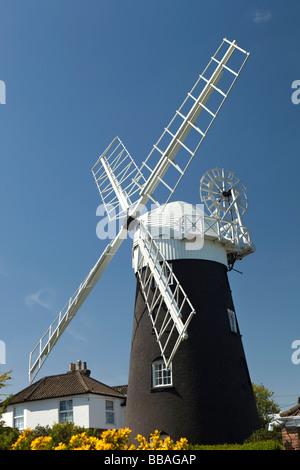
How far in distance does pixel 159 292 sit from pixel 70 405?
1424 centimetres

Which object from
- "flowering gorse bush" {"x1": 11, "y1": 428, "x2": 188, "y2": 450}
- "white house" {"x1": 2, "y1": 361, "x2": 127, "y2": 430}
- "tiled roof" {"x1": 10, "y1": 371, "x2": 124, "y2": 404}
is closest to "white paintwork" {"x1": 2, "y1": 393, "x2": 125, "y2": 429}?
"white house" {"x1": 2, "y1": 361, "x2": 127, "y2": 430}

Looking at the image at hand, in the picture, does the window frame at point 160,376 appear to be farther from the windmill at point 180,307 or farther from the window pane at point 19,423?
the window pane at point 19,423

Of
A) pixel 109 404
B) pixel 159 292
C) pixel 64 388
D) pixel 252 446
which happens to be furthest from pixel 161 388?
pixel 64 388


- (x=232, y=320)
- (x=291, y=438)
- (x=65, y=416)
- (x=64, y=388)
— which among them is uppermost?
(x=232, y=320)

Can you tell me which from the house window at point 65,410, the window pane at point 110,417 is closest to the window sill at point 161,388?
the house window at point 65,410

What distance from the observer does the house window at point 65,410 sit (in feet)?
108

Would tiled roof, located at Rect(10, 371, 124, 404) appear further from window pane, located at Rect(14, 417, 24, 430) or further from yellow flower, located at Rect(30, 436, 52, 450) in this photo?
yellow flower, located at Rect(30, 436, 52, 450)

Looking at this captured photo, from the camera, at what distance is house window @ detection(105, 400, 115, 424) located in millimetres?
33659

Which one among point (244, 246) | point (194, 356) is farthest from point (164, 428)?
point (244, 246)

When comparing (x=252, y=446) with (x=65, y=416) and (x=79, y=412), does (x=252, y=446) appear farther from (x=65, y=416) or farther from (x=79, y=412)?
(x=65, y=416)

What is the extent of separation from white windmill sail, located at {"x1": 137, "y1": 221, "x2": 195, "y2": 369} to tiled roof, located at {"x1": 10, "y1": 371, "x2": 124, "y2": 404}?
475 inches

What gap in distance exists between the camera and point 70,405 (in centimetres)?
3300

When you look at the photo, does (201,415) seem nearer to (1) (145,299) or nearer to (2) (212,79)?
(1) (145,299)

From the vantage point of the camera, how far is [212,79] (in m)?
23.1
